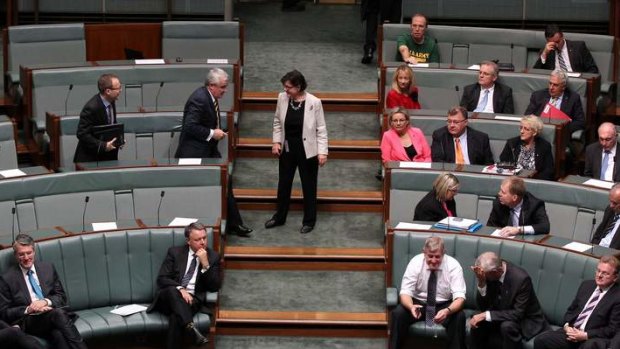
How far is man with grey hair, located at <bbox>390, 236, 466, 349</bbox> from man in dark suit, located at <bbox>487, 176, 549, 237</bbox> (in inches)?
17.9

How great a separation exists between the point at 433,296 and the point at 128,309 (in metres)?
1.55

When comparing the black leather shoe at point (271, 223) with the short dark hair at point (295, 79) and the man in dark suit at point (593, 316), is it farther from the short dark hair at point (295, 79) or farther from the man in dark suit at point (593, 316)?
the man in dark suit at point (593, 316)

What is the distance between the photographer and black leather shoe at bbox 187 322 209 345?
22.2ft

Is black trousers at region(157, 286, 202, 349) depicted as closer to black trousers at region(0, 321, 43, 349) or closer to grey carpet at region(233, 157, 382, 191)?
black trousers at region(0, 321, 43, 349)

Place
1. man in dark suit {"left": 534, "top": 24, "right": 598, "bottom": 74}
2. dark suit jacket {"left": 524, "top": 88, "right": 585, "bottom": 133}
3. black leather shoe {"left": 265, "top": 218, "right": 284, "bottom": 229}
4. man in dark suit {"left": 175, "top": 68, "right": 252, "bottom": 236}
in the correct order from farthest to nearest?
1. man in dark suit {"left": 534, "top": 24, "right": 598, "bottom": 74}
2. dark suit jacket {"left": 524, "top": 88, "right": 585, "bottom": 133}
3. black leather shoe {"left": 265, "top": 218, "right": 284, "bottom": 229}
4. man in dark suit {"left": 175, "top": 68, "right": 252, "bottom": 236}

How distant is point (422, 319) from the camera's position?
6.80 m

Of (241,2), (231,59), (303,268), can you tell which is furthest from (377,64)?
(303,268)

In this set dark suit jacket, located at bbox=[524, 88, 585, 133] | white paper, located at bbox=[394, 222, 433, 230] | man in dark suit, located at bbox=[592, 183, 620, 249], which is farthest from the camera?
dark suit jacket, located at bbox=[524, 88, 585, 133]

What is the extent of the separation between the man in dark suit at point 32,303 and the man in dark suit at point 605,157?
122 inches

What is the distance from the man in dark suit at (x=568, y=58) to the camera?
29.4 ft

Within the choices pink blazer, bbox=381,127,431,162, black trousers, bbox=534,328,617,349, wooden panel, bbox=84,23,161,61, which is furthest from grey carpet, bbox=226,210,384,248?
wooden panel, bbox=84,23,161,61

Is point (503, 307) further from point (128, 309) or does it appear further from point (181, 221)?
point (128, 309)

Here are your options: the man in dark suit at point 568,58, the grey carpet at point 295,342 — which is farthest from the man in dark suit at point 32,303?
the man in dark suit at point 568,58

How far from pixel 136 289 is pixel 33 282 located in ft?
2.03
